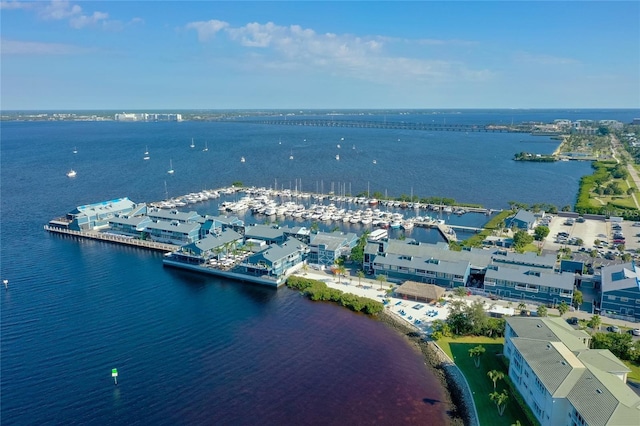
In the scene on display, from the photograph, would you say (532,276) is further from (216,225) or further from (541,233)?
(216,225)

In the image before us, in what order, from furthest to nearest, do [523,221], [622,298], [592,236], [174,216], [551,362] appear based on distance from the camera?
[174,216] < [523,221] < [592,236] < [622,298] < [551,362]

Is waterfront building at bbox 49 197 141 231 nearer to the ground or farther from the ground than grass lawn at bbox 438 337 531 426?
farther from the ground

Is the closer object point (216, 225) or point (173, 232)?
point (216, 225)

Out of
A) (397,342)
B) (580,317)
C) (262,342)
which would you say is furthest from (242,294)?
(580,317)

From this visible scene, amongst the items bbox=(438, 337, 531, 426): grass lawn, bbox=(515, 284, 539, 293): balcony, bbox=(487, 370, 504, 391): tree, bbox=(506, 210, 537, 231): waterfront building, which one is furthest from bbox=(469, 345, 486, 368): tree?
bbox=(506, 210, 537, 231): waterfront building

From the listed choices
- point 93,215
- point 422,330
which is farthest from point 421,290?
point 93,215

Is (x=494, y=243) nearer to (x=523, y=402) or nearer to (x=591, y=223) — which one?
(x=591, y=223)

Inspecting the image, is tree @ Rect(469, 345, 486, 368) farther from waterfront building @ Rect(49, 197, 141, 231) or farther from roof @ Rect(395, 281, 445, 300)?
waterfront building @ Rect(49, 197, 141, 231)

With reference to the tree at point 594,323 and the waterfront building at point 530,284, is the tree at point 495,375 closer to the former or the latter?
the tree at point 594,323
